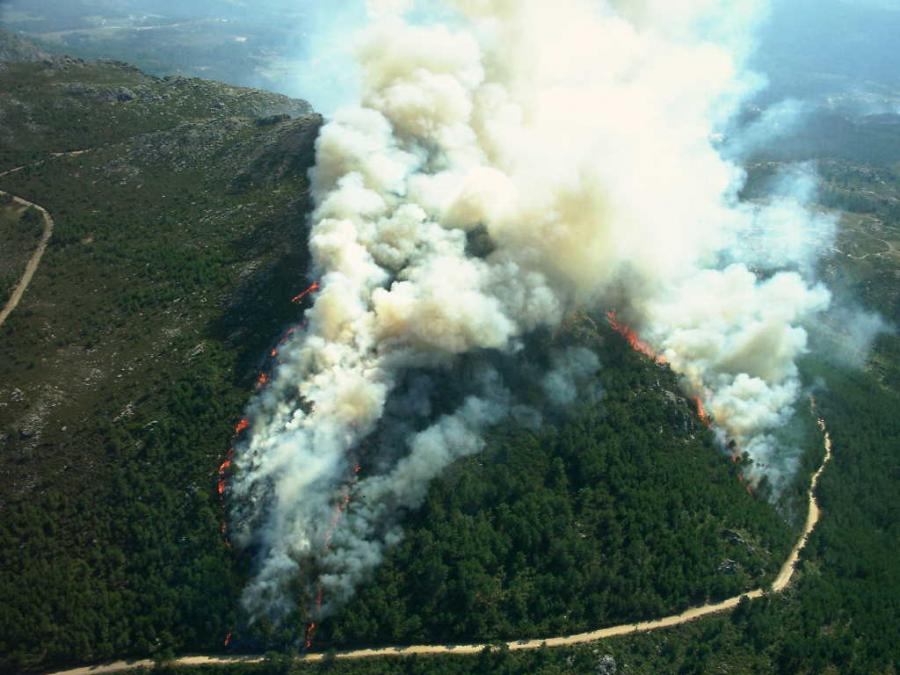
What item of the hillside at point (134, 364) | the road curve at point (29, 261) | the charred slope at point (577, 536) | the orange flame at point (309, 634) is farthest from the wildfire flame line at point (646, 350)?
the road curve at point (29, 261)

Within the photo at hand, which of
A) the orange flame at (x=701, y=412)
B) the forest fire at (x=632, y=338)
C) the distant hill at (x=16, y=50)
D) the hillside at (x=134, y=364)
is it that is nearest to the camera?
the hillside at (x=134, y=364)

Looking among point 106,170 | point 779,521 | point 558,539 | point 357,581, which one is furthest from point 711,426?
point 106,170

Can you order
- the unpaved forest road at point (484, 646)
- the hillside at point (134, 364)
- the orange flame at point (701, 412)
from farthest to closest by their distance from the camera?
1. the orange flame at point (701, 412)
2. the hillside at point (134, 364)
3. the unpaved forest road at point (484, 646)

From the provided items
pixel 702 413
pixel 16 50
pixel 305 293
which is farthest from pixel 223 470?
pixel 16 50

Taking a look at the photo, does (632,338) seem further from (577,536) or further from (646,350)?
(577,536)

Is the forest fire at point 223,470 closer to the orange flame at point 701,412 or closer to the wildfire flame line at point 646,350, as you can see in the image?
the wildfire flame line at point 646,350

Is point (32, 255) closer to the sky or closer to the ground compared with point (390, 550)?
closer to the sky
